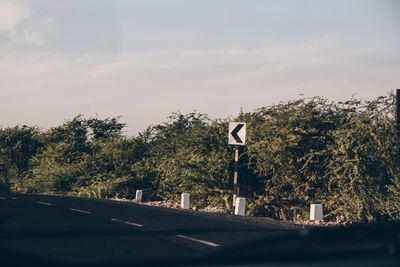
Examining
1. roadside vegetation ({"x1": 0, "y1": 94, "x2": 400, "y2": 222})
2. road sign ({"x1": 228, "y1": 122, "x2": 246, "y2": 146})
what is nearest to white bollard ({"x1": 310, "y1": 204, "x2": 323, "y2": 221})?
roadside vegetation ({"x1": 0, "y1": 94, "x2": 400, "y2": 222})

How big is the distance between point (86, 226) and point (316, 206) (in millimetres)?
6568

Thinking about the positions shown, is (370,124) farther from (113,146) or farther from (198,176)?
(113,146)

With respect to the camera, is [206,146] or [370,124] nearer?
[370,124]

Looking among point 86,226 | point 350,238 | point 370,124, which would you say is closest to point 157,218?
point 86,226

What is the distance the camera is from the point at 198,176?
2005cm

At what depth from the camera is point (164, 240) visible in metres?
9.37

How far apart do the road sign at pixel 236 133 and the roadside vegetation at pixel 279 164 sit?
1.29m

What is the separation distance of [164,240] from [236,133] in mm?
7850

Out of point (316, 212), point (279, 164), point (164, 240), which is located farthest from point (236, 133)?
point (164, 240)

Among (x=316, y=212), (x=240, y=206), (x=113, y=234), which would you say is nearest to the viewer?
(x=113, y=234)

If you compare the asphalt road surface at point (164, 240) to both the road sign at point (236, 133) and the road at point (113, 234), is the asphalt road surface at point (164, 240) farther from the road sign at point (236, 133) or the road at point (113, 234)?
the road sign at point (236, 133)

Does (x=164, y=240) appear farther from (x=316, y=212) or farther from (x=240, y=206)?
(x=240, y=206)

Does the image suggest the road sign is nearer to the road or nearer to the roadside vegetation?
the roadside vegetation

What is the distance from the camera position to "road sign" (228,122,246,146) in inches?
653
